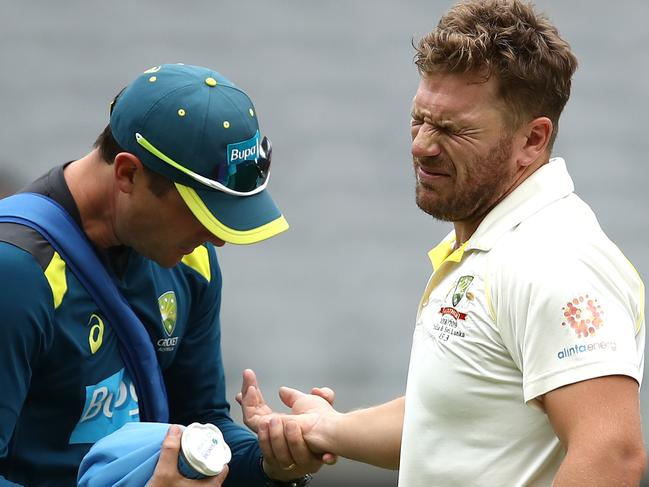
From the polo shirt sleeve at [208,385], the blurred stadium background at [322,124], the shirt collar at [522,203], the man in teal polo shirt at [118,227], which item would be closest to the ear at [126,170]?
the man in teal polo shirt at [118,227]

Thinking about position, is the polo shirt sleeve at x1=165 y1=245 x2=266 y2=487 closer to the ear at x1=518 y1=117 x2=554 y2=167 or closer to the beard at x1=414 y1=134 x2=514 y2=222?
the beard at x1=414 y1=134 x2=514 y2=222

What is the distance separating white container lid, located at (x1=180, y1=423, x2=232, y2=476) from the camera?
228 cm

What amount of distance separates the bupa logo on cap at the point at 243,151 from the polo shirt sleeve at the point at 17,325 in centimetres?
46

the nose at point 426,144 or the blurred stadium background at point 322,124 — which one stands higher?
the nose at point 426,144

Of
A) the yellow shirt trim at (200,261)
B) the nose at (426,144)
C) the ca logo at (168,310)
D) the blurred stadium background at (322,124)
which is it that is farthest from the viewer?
the blurred stadium background at (322,124)

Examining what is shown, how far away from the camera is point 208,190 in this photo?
8.29 feet

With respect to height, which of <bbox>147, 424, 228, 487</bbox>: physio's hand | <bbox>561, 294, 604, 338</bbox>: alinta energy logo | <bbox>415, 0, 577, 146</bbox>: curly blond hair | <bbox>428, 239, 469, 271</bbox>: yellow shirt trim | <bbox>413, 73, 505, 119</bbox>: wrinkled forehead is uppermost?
<bbox>415, 0, 577, 146</bbox>: curly blond hair

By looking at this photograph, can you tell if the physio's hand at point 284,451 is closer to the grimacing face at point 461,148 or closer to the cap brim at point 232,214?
the cap brim at point 232,214

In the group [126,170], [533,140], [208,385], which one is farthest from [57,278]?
[533,140]

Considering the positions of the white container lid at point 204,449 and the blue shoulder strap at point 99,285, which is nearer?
the white container lid at point 204,449

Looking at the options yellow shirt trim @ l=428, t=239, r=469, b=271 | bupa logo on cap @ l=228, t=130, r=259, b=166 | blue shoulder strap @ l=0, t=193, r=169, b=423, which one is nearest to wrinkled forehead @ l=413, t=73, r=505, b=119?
yellow shirt trim @ l=428, t=239, r=469, b=271

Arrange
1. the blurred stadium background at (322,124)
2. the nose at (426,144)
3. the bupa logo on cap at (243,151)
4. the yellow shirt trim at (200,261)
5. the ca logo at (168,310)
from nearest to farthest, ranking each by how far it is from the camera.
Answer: the nose at (426,144) → the bupa logo on cap at (243,151) → the ca logo at (168,310) → the yellow shirt trim at (200,261) → the blurred stadium background at (322,124)

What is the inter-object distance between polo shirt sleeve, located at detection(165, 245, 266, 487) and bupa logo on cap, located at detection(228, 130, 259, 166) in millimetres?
470

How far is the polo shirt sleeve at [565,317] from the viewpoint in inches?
80.5
